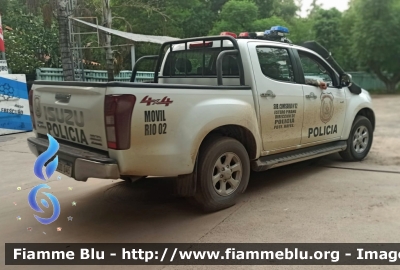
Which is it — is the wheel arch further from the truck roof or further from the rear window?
the rear window

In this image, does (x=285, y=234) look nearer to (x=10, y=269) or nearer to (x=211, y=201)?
Answer: (x=211, y=201)

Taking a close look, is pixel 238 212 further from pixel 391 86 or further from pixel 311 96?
pixel 391 86

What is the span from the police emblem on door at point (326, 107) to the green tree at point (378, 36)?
19334 millimetres

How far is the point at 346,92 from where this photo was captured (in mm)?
5945

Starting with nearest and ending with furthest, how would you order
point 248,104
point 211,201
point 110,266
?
point 110,266
point 211,201
point 248,104

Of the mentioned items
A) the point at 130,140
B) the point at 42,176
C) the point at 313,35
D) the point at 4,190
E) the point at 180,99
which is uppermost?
the point at 313,35

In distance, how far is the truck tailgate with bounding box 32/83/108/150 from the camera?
136 inches

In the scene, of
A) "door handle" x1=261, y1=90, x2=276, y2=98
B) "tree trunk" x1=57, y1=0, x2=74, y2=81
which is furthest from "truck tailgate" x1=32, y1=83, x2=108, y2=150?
"tree trunk" x1=57, y1=0, x2=74, y2=81

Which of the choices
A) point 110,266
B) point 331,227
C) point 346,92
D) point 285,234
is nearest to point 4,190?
point 110,266

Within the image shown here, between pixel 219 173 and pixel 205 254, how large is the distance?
3.55 ft

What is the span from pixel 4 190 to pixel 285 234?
3.87 m

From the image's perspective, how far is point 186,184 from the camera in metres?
3.86

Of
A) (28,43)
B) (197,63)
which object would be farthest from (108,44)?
(197,63)

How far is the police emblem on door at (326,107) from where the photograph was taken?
547 cm
